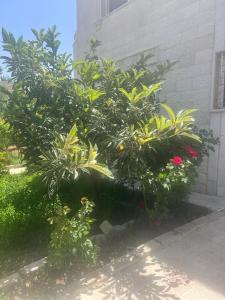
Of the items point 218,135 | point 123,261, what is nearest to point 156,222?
point 123,261

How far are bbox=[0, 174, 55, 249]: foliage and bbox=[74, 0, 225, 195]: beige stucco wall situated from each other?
3341 millimetres

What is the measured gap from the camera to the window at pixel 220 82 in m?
5.10

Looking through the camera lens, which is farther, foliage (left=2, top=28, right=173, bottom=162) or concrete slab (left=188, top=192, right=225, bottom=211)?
concrete slab (left=188, top=192, right=225, bottom=211)

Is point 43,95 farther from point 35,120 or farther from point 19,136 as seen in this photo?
point 19,136

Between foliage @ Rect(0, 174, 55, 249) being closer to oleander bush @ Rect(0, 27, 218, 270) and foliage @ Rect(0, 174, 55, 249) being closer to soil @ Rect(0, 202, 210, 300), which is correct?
oleander bush @ Rect(0, 27, 218, 270)

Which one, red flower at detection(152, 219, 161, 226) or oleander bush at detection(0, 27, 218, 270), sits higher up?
oleander bush at detection(0, 27, 218, 270)

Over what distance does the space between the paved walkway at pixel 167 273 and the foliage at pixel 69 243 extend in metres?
0.24

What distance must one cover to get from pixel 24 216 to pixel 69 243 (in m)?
0.85

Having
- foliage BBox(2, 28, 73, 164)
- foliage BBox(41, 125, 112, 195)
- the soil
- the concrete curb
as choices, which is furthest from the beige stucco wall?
foliage BBox(41, 125, 112, 195)

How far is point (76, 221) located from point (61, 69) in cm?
222

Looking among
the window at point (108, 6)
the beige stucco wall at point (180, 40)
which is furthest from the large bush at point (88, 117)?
the window at point (108, 6)

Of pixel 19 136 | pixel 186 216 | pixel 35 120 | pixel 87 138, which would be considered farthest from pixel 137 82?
pixel 186 216

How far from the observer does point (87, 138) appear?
12.8 ft

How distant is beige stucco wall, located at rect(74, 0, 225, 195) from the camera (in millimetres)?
5192
